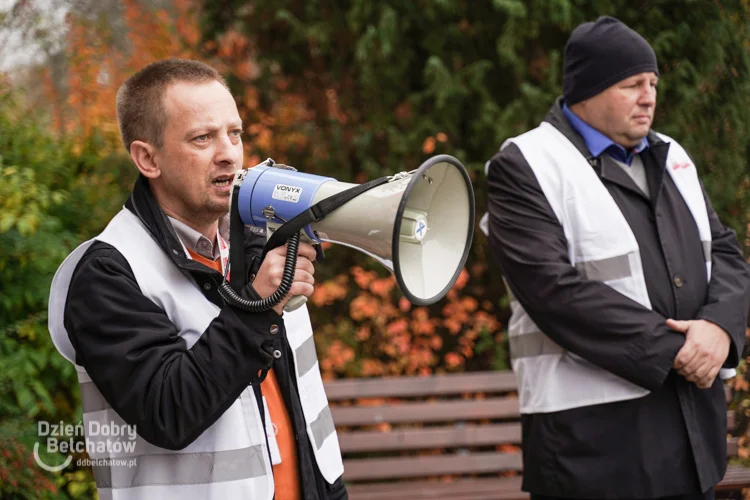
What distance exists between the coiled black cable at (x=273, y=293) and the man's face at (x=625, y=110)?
1.60 m

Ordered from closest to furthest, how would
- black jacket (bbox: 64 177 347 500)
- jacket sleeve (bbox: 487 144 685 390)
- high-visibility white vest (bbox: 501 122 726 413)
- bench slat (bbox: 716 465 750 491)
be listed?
black jacket (bbox: 64 177 347 500) < jacket sleeve (bbox: 487 144 685 390) < high-visibility white vest (bbox: 501 122 726 413) < bench slat (bbox: 716 465 750 491)

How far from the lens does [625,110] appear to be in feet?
9.84

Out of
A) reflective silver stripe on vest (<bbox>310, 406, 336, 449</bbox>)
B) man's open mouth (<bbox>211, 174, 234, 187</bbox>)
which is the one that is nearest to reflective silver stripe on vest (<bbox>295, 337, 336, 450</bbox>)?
reflective silver stripe on vest (<bbox>310, 406, 336, 449</bbox>)

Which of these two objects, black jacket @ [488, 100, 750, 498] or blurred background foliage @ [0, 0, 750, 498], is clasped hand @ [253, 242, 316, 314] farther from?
blurred background foliage @ [0, 0, 750, 498]

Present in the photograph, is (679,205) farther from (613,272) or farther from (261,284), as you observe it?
(261,284)

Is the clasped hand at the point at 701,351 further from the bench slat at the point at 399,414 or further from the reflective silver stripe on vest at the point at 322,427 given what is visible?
the bench slat at the point at 399,414

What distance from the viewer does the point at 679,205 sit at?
299 cm

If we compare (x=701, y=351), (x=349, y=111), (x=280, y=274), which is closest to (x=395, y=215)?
(x=280, y=274)

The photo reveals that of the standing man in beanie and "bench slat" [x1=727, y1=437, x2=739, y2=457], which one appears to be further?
"bench slat" [x1=727, y1=437, x2=739, y2=457]

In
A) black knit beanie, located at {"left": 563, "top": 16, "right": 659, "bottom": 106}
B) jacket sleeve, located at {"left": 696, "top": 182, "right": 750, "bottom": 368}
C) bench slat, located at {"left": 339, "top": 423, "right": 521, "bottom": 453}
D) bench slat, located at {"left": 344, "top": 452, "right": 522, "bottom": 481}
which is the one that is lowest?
bench slat, located at {"left": 344, "top": 452, "right": 522, "bottom": 481}

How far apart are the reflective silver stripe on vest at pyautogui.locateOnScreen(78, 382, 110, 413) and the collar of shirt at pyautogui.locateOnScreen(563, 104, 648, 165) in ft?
6.24

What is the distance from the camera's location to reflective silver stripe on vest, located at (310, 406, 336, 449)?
6.82 feet

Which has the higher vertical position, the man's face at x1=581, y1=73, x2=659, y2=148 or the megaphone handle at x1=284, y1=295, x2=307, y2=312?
the man's face at x1=581, y1=73, x2=659, y2=148

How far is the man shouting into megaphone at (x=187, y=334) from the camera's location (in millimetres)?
1774
